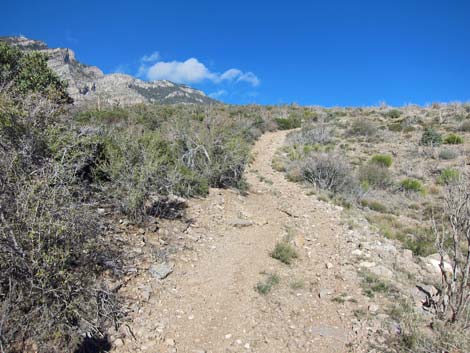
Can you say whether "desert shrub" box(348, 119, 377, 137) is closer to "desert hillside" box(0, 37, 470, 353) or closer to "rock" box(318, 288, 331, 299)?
"desert hillside" box(0, 37, 470, 353)

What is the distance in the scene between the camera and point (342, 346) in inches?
159

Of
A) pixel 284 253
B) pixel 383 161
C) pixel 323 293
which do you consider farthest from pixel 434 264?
pixel 383 161

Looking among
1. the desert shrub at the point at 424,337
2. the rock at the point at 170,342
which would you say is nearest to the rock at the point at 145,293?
the rock at the point at 170,342

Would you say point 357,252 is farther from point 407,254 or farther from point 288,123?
point 288,123

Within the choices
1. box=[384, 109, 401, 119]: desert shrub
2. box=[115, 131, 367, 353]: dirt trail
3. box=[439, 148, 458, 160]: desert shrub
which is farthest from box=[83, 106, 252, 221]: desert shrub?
box=[384, 109, 401, 119]: desert shrub

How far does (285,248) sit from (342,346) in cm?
266

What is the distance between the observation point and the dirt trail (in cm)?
411

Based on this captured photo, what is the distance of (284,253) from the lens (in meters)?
6.46

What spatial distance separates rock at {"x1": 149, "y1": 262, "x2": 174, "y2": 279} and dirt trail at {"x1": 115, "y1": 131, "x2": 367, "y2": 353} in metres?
0.13

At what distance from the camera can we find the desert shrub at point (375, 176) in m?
13.4

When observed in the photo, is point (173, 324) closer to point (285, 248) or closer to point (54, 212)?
point (54, 212)

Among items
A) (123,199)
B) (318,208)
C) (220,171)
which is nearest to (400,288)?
(318,208)

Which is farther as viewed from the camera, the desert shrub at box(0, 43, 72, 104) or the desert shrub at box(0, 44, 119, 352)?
the desert shrub at box(0, 43, 72, 104)

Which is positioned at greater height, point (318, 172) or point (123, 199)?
point (318, 172)
